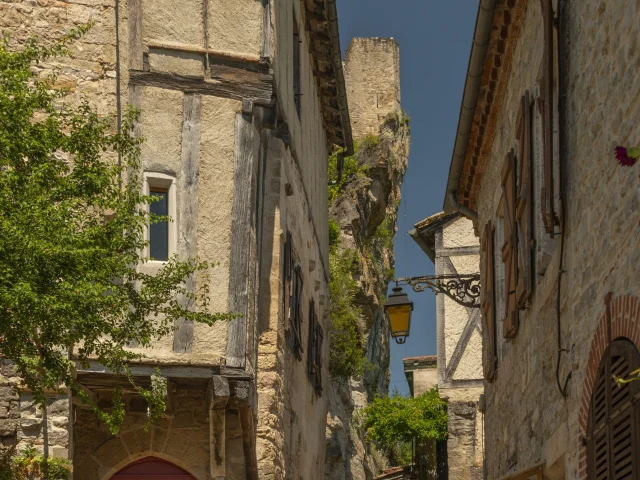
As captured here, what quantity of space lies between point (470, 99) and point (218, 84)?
2664 millimetres

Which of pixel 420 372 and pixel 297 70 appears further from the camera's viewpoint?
pixel 420 372

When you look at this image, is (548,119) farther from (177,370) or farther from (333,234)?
(333,234)

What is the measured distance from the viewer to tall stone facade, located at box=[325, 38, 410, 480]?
25.8 meters

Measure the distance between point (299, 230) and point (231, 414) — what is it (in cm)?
429

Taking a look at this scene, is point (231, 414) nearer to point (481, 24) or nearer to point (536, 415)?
point (536, 415)

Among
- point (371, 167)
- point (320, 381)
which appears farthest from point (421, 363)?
point (320, 381)

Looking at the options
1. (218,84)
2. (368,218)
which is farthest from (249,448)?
(368,218)

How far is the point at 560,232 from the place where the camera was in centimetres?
796

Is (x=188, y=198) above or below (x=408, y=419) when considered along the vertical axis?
above

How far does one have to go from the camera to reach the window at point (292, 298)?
13.5 metres

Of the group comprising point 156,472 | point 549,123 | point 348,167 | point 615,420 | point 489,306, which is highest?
point 348,167

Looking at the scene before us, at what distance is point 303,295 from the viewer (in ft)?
51.9

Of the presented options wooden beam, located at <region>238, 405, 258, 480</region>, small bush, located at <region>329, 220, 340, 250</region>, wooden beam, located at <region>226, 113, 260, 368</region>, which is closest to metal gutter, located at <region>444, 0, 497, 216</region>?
wooden beam, located at <region>226, 113, 260, 368</region>

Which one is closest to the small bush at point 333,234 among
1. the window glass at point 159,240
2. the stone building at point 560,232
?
the stone building at point 560,232
